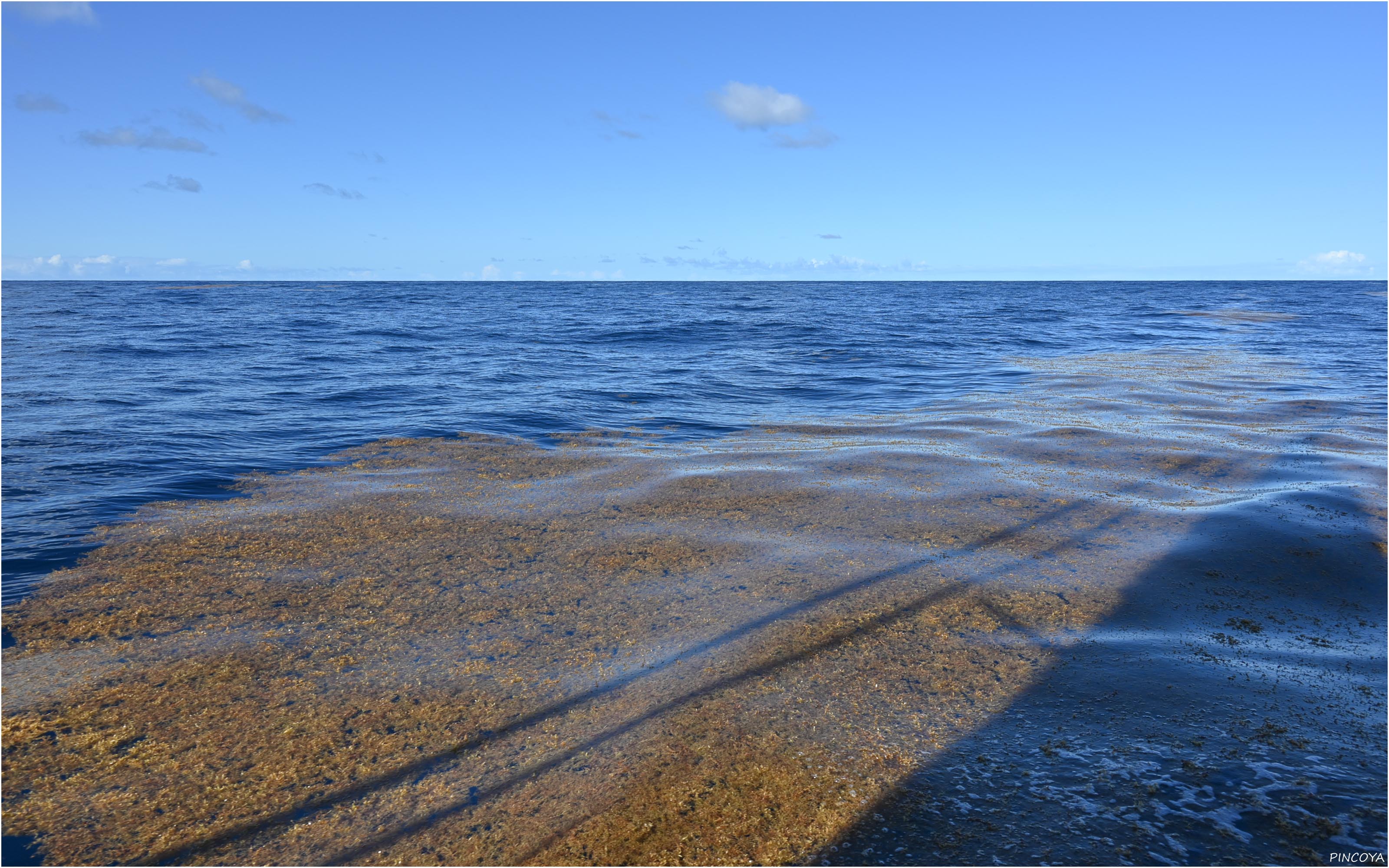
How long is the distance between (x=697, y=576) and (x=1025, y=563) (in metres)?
2.28

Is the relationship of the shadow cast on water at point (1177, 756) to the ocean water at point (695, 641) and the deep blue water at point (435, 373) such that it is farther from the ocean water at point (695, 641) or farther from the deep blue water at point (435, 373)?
the deep blue water at point (435, 373)

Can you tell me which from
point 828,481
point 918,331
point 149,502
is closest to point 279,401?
point 149,502

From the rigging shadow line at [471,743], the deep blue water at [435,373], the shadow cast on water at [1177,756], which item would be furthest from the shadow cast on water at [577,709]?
the deep blue water at [435,373]

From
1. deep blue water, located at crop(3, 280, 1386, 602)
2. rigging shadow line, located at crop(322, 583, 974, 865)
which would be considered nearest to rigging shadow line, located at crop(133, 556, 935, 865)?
rigging shadow line, located at crop(322, 583, 974, 865)

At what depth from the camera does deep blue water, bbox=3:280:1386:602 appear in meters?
8.09

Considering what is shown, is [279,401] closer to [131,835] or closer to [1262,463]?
[131,835]

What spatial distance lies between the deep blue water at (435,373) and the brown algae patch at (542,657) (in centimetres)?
155

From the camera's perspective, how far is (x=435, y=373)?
15805mm

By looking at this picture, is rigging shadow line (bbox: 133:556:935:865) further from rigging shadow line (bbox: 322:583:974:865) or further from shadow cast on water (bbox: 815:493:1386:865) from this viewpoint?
shadow cast on water (bbox: 815:493:1386:865)

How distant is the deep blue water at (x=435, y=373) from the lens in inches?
319

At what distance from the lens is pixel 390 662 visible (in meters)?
3.79

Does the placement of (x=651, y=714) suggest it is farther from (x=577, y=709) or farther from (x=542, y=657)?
(x=542, y=657)

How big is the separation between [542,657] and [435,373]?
13.1m

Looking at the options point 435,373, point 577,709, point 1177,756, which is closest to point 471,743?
point 577,709
